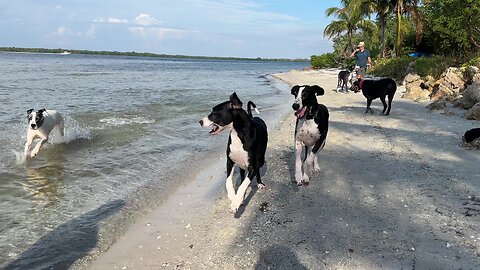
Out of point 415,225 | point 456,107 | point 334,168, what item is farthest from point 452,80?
point 415,225

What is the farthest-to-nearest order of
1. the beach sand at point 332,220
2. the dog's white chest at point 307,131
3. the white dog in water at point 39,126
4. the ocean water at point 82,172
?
the white dog in water at point 39,126, the dog's white chest at point 307,131, the ocean water at point 82,172, the beach sand at point 332,220

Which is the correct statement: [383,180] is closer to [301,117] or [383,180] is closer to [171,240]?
[301,117]

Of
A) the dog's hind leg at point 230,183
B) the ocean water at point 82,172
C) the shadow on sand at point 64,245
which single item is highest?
the dog's hind leg at point 230,183

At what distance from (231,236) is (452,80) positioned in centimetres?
1471

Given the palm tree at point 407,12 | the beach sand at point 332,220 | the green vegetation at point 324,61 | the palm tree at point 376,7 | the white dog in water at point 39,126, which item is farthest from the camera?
the green vegetation at point 324,61

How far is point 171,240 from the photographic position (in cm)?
485

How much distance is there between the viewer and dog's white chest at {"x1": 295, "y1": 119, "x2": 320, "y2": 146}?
6410 millimetres

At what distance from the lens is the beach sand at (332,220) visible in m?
4.14

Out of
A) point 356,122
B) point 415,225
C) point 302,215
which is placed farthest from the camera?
A: point 356,122

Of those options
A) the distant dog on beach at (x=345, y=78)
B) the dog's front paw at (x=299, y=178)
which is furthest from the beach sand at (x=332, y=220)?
the distant dog on beach at (x=345, y=78)

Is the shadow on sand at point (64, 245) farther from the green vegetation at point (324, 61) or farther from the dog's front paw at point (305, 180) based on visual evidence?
the green vegetation at point (324, 61)

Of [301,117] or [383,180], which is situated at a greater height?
[301,117]

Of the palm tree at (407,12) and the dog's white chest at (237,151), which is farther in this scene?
the palm tree at (407,12)

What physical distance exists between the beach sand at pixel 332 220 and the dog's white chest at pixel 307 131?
67cm
